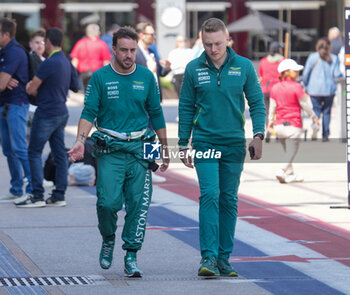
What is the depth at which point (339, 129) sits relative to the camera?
19391 mm

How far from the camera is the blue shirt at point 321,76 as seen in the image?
18844mm

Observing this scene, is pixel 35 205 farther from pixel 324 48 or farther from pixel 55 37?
pixel 324 48

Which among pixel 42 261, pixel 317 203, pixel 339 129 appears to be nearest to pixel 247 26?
pixel 339 129

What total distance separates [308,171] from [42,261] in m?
7.14

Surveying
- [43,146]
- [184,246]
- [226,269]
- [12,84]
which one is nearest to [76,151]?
[226,269]

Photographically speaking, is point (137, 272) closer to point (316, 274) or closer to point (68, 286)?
point (68, 286)

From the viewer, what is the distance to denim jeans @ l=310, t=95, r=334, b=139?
1883 centimetres

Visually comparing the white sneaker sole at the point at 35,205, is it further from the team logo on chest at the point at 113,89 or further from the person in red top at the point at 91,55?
the person in red top at the point at 91,55

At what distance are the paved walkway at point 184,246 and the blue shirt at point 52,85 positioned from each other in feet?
3.47

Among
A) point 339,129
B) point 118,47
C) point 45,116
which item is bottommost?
point 339,129

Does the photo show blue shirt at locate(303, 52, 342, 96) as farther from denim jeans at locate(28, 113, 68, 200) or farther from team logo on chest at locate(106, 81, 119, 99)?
team logo on chest at locate(106, 81, 119, 99)

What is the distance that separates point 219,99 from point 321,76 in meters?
11.8

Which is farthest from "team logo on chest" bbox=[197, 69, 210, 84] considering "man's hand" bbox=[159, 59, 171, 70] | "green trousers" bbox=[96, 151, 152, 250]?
"man's hand" bbox=[159, 59, 171, 70]

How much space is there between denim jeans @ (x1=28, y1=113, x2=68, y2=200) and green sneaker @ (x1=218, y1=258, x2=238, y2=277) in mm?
3810
